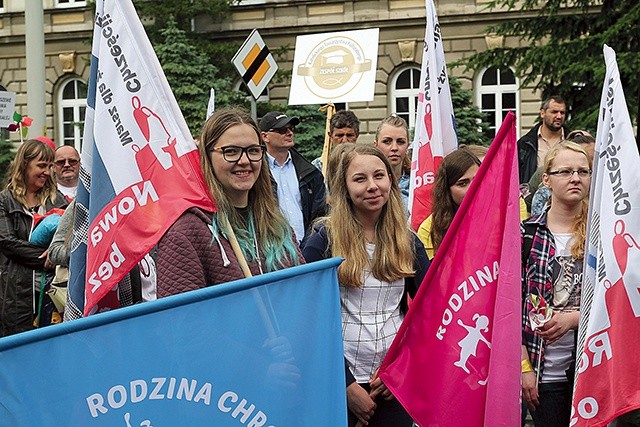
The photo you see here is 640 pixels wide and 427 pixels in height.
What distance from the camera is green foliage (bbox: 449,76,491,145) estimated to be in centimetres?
2336

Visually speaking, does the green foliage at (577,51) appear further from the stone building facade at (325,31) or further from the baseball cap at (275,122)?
the stone building facade at (325,31)

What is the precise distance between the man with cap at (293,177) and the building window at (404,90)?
21.3 m

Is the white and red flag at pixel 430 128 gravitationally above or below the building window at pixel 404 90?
below

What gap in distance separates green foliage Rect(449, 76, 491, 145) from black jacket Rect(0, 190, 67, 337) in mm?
16994

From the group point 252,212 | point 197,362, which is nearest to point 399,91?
point 252,212

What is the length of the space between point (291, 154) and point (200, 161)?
3.90m

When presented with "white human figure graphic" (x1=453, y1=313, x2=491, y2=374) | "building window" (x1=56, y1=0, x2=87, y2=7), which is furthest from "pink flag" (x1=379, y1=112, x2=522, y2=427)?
"building window" (x1=56, y1=0, x2=87, y2=7)

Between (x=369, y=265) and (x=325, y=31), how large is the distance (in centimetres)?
2527

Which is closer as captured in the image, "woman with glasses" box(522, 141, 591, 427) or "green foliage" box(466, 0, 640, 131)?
"woman with glasses" box(522, 141, 591, 427)

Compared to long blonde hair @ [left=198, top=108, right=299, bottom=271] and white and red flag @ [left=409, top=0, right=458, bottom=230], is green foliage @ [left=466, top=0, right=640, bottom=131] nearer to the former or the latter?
white and red flag @ [left=409, top=0, right=458, bottom=230]

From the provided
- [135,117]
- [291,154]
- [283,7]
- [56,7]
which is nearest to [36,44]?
[291,154]

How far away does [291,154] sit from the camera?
25.5 feet

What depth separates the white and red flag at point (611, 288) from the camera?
4090mm

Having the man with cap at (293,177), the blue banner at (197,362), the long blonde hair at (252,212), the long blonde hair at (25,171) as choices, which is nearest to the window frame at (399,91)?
the man with cap at (293,177)
